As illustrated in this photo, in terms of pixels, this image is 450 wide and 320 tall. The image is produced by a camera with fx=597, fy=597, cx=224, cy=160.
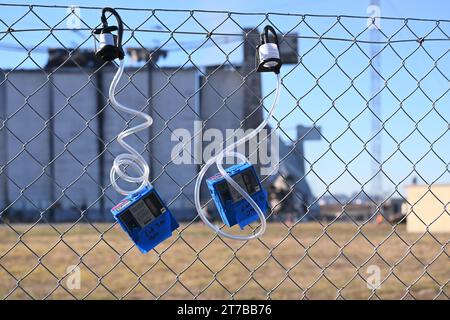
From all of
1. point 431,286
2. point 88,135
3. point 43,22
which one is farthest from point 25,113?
point 43,22

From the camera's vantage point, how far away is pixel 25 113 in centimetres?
2316

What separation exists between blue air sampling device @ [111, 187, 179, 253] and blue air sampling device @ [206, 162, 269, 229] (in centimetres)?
16

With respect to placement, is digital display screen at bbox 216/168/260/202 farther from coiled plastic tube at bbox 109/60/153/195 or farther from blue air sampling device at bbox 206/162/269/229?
→ coiled plastic tube at bbox 109/60/153/195

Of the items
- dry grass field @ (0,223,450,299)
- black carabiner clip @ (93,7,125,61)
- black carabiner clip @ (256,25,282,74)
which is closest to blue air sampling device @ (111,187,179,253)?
black carabiner clip @ (93,7,125,61)

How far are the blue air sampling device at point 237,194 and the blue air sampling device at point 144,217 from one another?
16 cm

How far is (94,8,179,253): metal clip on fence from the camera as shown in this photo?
161 centimetres

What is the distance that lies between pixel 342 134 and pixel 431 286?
4.37 m

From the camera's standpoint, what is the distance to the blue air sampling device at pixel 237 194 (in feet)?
5.61

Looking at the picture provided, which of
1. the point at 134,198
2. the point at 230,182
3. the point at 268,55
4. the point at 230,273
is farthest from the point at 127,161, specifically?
the point at 230,273

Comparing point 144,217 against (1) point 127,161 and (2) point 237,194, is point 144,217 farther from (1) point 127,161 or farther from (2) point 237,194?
(2) point 237,194

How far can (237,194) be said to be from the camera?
5.65 feet
